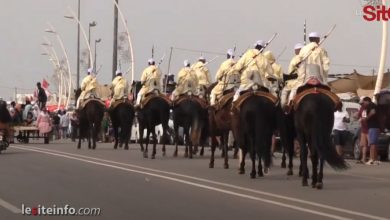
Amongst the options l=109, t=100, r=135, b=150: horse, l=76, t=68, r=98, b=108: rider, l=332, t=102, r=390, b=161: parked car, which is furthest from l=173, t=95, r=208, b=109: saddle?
l=76, t=68, r=98, b=108: rider

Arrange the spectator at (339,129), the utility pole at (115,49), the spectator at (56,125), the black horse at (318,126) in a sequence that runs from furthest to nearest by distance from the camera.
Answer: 1. the spectator at (56,125)
2. the utility pole at (115,49)
3. the spectator at (339,129)
4. the black horse at (318,126)

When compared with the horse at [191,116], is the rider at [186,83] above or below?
above

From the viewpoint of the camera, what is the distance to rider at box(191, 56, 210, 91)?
2291 centimetres

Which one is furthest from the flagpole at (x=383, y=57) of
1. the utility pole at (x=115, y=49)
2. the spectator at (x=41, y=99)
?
the utility pole at (x=115, y=49)

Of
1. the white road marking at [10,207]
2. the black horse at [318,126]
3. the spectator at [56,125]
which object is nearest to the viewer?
the white road marking at [10,207]

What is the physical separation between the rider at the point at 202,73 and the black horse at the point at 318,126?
350 inches

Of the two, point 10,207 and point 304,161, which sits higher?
point 304,161

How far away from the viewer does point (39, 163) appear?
1927 centimetres

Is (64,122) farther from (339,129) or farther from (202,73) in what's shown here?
(339,129)

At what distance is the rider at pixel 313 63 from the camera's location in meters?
14.1

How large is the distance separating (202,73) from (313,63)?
29.9 ft

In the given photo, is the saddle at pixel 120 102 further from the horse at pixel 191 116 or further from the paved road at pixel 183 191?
the paved road at pixel 183 191

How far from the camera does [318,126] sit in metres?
13.8

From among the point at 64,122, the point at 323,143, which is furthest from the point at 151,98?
the point at 64,122
